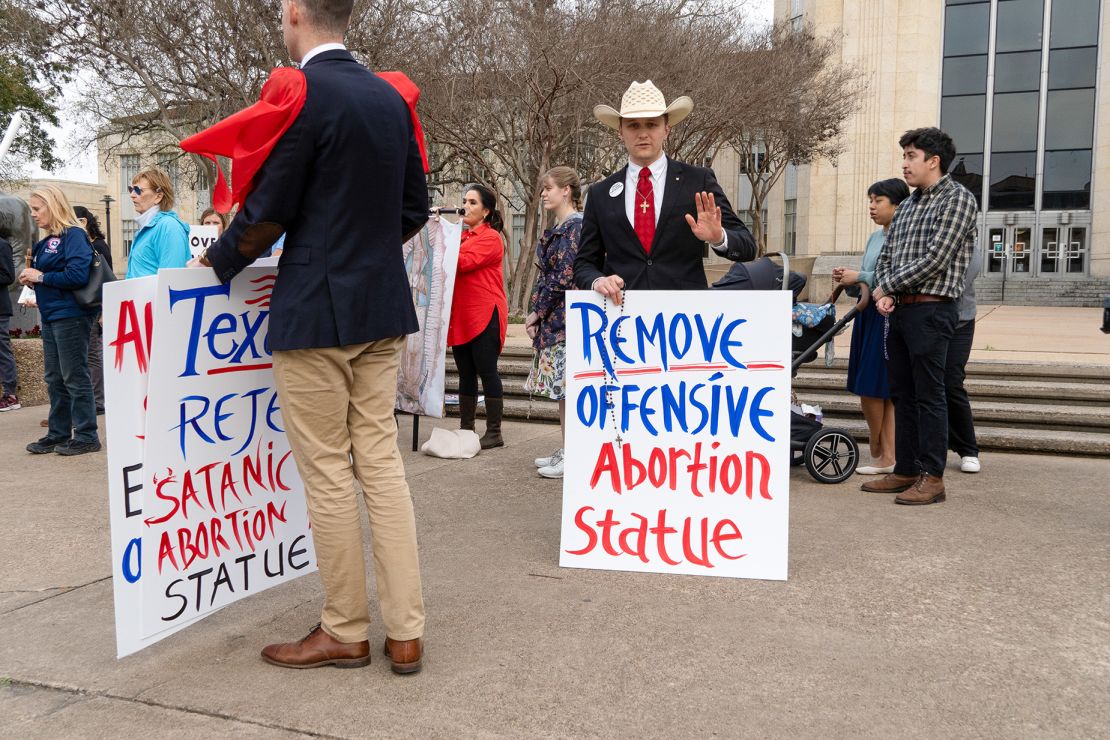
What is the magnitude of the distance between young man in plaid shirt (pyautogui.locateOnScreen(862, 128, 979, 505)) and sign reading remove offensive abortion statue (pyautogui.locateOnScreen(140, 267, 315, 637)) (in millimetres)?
3466

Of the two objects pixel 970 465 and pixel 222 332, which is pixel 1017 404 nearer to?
pixel 970 465

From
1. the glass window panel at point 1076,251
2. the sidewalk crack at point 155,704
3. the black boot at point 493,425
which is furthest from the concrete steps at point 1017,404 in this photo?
the glass window panel at point 1076,251

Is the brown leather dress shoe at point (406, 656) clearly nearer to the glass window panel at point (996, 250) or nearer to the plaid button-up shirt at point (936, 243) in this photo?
the plaid button-up shirt at point (936, 243)

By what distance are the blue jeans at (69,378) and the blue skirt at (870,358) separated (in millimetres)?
5392

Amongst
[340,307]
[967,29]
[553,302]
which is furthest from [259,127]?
[967,29]

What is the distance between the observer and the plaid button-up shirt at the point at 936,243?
517 centimetres

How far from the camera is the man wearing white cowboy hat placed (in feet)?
14.3

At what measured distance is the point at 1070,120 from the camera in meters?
34.3

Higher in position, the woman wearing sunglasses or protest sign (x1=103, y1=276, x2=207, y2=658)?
the woman wearing sunglasses

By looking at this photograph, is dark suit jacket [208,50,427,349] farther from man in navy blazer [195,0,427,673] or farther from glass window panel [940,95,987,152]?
glass window panel [940,95,987,152]

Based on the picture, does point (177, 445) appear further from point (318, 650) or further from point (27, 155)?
point (27, 155)

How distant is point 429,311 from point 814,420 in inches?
109

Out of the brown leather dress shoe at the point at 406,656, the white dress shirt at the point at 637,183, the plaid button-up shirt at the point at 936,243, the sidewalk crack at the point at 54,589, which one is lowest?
the sidewalk crack at the point at 54,589

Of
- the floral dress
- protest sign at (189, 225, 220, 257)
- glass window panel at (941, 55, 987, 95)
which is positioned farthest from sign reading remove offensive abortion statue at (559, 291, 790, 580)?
glass window panel at (941, 55, 987, 95)
